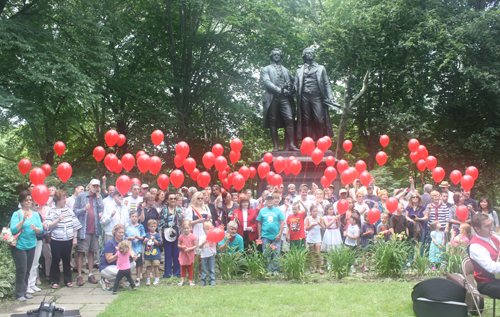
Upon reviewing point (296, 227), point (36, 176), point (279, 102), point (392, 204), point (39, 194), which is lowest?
point (296, 227)

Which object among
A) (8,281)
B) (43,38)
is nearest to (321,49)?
(43,38)

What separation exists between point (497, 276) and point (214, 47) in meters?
17.4

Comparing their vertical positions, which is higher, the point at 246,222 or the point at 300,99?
the point at 300,99

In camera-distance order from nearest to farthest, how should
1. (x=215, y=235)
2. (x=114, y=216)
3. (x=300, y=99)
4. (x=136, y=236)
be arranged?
(x=215, y=235) < (x=136, y=236) < (x=114, y=216) < (x=300, y=99)

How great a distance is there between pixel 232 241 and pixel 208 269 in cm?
75

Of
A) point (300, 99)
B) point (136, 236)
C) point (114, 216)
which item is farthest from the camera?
point (300, 99)

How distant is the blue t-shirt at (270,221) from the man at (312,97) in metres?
4.03

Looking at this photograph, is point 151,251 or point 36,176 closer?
point 151,251

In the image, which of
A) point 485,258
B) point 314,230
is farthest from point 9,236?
point 485,258

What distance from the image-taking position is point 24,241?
20.5 ft

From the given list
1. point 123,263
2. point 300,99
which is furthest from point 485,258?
point 300,99

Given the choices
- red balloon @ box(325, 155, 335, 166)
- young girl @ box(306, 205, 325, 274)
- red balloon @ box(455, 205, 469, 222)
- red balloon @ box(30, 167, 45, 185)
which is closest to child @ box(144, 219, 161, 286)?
red balloon @ box(30, 167, 45, 185)

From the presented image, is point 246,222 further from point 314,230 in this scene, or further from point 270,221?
point 314,230

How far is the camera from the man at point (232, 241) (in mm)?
7230
